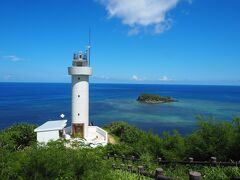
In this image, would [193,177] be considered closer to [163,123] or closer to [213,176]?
[213,176]

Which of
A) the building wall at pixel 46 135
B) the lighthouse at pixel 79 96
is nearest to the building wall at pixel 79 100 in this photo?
the lighthouse at pixel 79 96

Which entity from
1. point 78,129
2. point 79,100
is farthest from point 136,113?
point 79,100

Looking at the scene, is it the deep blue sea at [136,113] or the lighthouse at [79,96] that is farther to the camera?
the deep blue sea at [136,113]

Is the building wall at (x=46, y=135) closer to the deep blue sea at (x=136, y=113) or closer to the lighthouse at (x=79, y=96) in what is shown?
the lighthouse at (x=79, y=96)

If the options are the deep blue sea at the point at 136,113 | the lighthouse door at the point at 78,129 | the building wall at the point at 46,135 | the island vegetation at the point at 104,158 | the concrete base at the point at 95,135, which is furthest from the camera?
the deep blue sea at the point at 136,113

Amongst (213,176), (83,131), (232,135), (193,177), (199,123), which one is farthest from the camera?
(83,131)

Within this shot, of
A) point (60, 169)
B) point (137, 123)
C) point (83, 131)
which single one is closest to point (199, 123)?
point (60, 169)

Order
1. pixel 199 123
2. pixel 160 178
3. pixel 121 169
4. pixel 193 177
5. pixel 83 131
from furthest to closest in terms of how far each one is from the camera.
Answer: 1. pixel 83 131
2. pixel 199 123
3. pixel 121 169
4. pixel 160 178
5. pixel 193 177

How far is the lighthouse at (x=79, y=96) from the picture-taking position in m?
22.6

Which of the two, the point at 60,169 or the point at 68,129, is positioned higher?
the point at 60,169

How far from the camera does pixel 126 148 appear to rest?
1633cm

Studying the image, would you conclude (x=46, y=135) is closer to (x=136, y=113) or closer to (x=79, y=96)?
(x=79, y=96)

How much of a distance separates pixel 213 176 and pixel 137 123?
39438 millimetres

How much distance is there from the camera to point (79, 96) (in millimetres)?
22719
